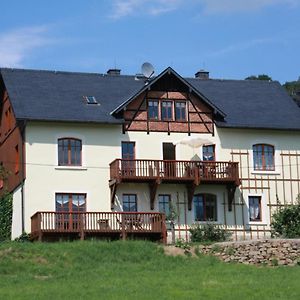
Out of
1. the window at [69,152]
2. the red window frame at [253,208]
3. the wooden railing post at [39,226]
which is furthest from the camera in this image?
the red window frame at [253,208]

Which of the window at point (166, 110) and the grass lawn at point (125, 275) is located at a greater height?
the window at point (166, 110)

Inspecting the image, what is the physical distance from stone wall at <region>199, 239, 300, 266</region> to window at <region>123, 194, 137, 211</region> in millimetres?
7498

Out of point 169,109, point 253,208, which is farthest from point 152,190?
point 253,208

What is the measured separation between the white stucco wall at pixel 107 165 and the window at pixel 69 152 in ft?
0.87

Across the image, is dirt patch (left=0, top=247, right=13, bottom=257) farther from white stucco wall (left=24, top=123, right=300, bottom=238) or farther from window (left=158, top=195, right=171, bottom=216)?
window (left=158, top=195, right=171, bottom=216)

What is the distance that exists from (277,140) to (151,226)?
914 centimetres

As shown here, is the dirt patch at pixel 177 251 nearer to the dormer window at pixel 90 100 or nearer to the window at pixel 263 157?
the window at pixel 263 157

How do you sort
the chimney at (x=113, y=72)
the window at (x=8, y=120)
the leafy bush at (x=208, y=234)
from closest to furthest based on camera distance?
the leafy bush at (x=208, y=234) < the window at (x=8, y=120) < the chimney at (x=113, y=72)

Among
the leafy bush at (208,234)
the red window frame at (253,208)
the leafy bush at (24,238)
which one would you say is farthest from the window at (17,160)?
the red window frame at (253,208)

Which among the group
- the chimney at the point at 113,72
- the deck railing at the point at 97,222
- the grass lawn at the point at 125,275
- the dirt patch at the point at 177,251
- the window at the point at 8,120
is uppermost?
the chimney at the point at 113,72

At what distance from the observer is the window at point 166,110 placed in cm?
4731

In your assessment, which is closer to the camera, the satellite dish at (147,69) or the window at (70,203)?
the window at (70,203)

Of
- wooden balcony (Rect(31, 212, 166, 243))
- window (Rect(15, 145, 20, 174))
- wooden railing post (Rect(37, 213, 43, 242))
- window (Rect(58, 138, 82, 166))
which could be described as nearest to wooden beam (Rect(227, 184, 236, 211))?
wooden balcony (Rect(31, 212, 166, 243))

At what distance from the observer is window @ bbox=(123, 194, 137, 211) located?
45906 mm
